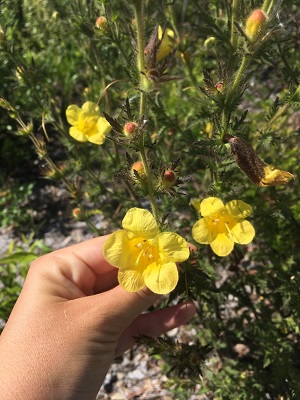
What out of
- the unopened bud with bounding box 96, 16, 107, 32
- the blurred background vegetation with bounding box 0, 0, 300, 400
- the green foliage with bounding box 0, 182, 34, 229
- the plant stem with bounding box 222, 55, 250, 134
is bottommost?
the green foliage with bounding box 0, 182, 34, 229

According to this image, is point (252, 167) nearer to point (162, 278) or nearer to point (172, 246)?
point (172, 246)

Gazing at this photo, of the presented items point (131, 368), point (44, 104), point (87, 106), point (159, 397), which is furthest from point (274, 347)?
point (44, 104)

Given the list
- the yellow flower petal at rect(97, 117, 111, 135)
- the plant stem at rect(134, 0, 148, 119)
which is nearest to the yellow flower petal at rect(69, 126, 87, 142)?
the yellow flower petal at rect(97, 117, 111, 135)

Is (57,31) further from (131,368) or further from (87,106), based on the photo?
(131,368)

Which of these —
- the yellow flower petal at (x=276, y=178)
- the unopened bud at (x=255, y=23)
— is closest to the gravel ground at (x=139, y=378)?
the yellow flower petal at (x=276, y=178)

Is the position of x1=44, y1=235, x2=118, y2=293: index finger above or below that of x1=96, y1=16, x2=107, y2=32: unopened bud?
below

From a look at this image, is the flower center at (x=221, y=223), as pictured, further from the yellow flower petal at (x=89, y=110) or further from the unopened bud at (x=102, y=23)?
the yellow flower petal at (x=89, y=110)

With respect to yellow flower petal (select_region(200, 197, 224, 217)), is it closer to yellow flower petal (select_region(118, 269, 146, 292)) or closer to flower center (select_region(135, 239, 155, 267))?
flower center (select_region(135, 239, 155, 267))

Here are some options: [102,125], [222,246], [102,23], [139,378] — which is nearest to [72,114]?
[102,125]
